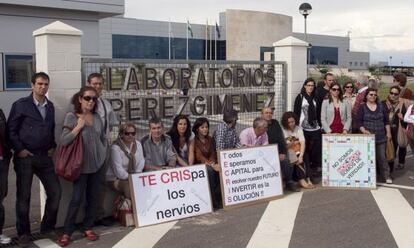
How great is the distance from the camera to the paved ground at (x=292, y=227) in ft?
19.6

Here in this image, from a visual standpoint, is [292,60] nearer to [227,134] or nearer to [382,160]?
[382,160]

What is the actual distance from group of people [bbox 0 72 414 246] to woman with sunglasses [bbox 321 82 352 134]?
2 cm

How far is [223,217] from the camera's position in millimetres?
7074

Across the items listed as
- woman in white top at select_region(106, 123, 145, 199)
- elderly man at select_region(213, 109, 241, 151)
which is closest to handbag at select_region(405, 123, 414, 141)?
elderly man at select_region(213, 109, 241, 151)

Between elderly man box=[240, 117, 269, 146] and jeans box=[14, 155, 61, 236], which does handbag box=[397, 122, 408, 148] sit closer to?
elderly man box=[240, 117, 269, 146]

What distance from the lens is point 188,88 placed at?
8508 millimetres

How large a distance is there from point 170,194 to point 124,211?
2.15 ft

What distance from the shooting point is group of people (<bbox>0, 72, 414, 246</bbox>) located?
5.89 meters

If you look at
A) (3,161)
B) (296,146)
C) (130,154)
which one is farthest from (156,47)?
(3,161)

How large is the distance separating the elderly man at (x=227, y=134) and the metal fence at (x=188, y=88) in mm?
762

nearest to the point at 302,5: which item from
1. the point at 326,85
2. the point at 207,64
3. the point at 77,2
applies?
the point at 77,2

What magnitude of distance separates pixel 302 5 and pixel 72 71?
1547cm

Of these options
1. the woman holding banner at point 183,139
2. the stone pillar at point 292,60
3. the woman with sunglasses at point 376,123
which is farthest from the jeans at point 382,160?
the woman holding banner at point 183,139

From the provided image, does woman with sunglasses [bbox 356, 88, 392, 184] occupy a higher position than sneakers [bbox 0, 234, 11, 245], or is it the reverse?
woman with sunglasses [bbox 356, 88, 392, 184]
